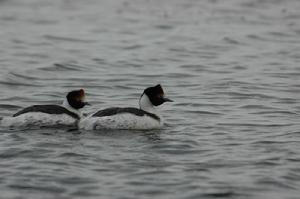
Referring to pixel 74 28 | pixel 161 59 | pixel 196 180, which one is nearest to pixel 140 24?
pixel 74 28

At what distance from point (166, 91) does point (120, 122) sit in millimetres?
4179

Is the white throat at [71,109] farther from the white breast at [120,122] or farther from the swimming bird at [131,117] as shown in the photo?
the white breast at [120,122]

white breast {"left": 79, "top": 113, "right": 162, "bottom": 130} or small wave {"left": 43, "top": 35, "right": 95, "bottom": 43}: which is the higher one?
small wave {"left": 43, "top": 35, "right": 95, "bottom": 43}

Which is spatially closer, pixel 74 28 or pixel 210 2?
pixel 74 28

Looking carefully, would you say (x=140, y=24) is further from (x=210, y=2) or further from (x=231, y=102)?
(x=231, y=102)

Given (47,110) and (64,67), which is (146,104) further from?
(64,67)

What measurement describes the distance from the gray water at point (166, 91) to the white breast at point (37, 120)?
0.64 feet

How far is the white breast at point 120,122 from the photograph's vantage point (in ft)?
47.5

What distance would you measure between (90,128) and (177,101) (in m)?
3.41

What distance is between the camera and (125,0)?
3092 cm

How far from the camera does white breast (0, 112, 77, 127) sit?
47.5 feet

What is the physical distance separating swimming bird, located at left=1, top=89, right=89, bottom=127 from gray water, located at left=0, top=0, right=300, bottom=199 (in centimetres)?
21

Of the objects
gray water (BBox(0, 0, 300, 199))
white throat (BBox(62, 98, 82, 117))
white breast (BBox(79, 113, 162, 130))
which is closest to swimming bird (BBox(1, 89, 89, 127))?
white throat (BBox(62, 98, 82, 117))

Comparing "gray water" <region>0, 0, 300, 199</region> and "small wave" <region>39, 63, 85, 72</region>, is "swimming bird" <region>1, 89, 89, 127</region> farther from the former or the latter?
"small wave" <region>39, 63, 85, 72</region>
